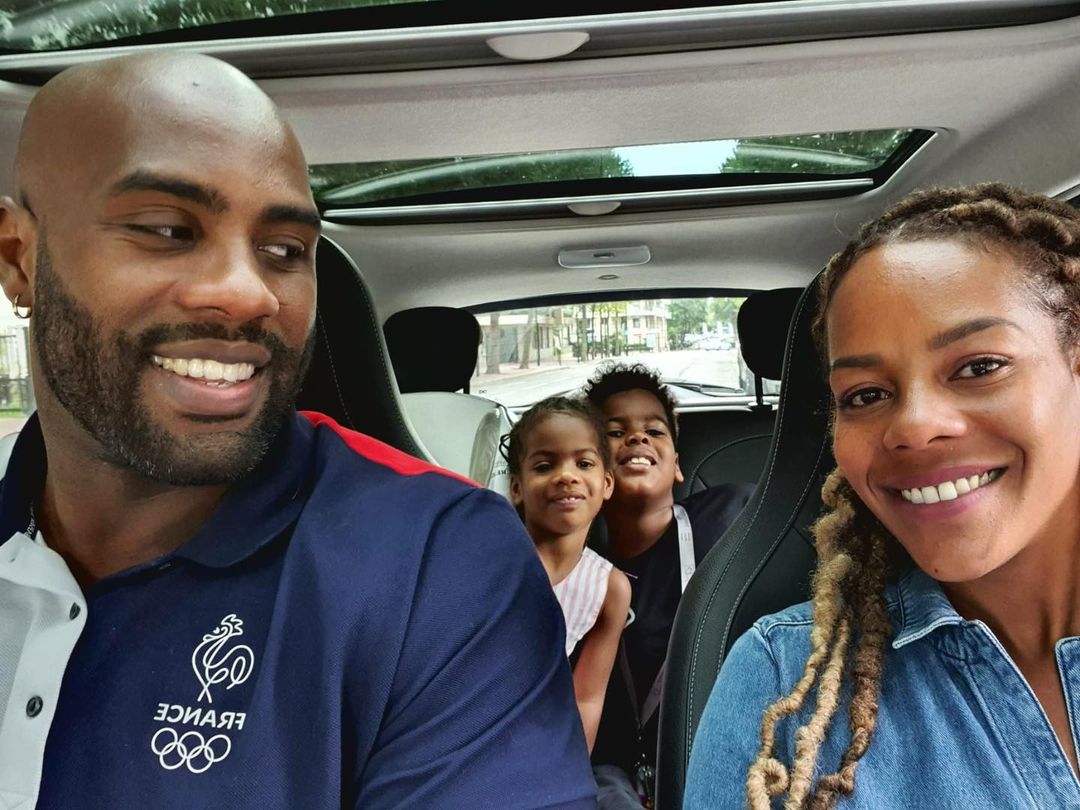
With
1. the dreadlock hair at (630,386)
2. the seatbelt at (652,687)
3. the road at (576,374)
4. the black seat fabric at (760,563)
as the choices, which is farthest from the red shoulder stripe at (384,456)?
the road at (576,374)

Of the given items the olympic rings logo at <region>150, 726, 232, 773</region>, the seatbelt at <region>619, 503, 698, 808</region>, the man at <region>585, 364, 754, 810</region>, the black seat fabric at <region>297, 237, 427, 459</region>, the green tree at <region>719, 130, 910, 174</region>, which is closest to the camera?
the olympic rings logo at <region>150, 726, 232, 773</region>

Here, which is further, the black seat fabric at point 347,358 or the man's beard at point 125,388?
the black seat fabric at point 347,358

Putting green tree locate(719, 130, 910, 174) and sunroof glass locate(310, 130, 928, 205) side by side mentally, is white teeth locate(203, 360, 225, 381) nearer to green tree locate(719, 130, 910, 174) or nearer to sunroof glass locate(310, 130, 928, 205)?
sunroof glass locate(310, 130, 928, 205)

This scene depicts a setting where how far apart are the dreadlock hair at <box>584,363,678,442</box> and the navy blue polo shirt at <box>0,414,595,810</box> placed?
188cm

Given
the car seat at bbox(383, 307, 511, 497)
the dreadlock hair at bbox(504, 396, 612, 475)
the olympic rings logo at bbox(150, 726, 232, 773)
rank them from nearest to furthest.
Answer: the olympic rings logo at bbox(150, 726, 232, 773)
the dreadlock hair at bbox(504, 396, 612, 475)
the car seat at bbox(383, 307, 511, 497)

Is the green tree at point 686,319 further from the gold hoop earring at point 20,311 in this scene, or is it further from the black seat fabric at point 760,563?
the gold hoop earring at point 20,311

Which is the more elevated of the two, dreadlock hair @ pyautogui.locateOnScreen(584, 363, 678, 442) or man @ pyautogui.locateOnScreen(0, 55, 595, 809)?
dreadlock hair @ pyautogui.locateOnScreen(584, 363, 678, 442)

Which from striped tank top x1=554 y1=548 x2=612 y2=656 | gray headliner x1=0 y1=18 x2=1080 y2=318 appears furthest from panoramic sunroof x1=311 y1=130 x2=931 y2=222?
striped tank top x1=554 y1=548 x2=612 y2=656

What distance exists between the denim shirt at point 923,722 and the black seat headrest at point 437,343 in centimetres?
238

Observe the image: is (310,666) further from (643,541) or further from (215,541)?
(643,541)

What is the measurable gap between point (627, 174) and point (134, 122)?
1.74 m

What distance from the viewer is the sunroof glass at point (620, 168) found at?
2420 millimetres

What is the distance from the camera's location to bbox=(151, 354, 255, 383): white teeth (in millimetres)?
1092

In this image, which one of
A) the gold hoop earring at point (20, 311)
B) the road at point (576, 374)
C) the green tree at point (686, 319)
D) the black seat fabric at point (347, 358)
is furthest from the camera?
the green tree at point (686, 319)
